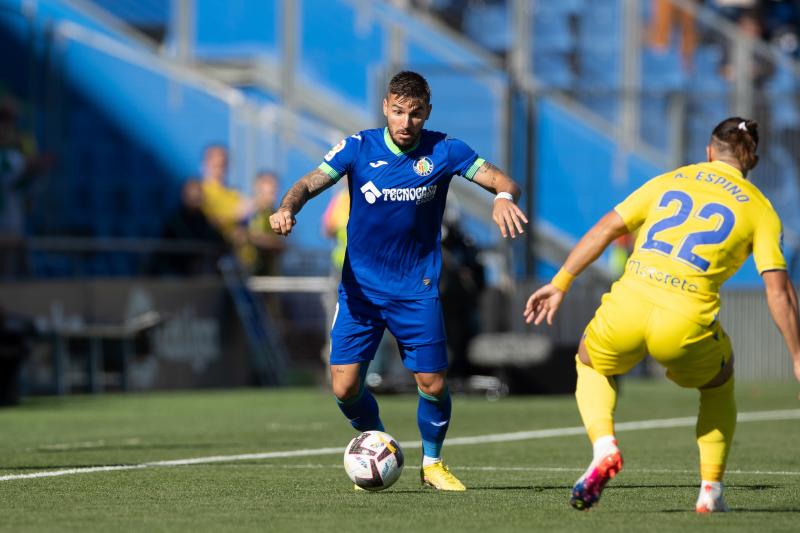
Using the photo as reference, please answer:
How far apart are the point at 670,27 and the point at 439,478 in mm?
16974

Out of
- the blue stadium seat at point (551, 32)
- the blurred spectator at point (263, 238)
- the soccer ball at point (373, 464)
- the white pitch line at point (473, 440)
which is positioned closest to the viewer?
the soccer ball at point (373, 464)

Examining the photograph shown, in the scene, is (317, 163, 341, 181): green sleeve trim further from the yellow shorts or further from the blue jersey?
the yellow shorts

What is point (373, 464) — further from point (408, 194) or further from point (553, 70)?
point (553, 70)

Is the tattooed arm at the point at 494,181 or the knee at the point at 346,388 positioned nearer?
the tattooed arm at the point at 494,181

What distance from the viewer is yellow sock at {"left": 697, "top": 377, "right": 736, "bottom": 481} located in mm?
7094

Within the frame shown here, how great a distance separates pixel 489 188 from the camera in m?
8.41

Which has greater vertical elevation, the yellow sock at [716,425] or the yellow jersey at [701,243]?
the yellow jersey at [701,243]

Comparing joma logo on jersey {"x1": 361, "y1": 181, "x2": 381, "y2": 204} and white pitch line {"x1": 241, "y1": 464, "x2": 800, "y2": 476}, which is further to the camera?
white pitch line {"x1": 241, "y1": 464, "x2": 800, "y2": 476}

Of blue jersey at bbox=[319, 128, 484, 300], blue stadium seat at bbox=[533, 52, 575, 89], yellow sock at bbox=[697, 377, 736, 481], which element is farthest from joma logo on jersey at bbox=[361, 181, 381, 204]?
blue stadium seat at bbox=[533, 52, 575, 89]

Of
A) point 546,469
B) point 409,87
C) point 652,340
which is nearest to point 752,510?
point 652,340

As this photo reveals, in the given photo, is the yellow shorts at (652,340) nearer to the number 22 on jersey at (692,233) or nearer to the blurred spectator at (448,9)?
the number 22 on jersey at (692,233)

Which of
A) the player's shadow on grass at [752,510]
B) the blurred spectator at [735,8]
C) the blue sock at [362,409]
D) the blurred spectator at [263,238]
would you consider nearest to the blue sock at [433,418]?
the blue sock at [362,409]

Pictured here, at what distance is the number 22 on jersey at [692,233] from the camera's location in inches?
272

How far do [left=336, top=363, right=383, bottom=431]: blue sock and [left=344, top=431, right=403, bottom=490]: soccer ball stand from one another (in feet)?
1.52
